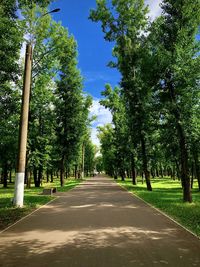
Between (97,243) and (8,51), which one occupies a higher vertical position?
(8,51)

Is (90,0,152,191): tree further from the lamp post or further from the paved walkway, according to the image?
the paved walkway

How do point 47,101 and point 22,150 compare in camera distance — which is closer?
point 22,150

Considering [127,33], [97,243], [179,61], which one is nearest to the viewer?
[97,243]

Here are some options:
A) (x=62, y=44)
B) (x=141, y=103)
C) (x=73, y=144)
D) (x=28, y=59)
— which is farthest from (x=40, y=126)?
(x=28, y=59)

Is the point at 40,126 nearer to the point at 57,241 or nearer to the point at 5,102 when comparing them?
the point at 5,102

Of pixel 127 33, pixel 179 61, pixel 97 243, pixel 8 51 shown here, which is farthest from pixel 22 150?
pixel 127 33

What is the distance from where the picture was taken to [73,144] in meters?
Answer: 38.4

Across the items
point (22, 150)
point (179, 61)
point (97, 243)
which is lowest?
point (97, 243)

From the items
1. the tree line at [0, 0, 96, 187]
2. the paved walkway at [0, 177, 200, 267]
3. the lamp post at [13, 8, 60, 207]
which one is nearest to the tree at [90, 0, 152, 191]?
the tree line at [0, 0, 96, 187]

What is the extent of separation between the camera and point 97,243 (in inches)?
296

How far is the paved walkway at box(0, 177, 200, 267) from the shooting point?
5.99 meters

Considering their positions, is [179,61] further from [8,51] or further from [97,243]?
[97,243]

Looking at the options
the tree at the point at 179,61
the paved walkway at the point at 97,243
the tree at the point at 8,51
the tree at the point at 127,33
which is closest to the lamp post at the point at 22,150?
the tree at the point at 8,51

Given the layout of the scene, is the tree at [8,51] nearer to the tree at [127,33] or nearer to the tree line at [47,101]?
the tree line at [47,101]
